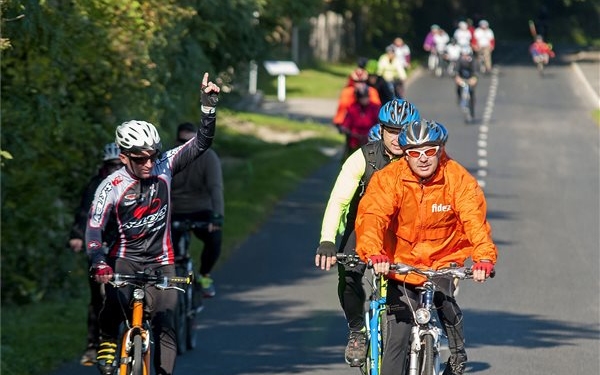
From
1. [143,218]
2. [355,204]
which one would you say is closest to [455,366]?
[355,204]

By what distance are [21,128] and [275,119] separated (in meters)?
29.4

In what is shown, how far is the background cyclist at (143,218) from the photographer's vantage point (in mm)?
8883

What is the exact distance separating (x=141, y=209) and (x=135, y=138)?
1.53 feet

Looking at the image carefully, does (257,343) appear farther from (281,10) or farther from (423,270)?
(281,10)

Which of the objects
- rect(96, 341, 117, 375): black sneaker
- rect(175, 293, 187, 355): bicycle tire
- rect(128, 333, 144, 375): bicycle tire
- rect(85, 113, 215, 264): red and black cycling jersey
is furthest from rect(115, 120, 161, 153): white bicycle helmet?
rect(175, 293, 187, 355): bicycle tire

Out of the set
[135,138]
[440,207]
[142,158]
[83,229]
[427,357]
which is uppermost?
[135,138]

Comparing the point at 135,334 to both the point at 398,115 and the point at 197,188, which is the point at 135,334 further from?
the point at 197,188

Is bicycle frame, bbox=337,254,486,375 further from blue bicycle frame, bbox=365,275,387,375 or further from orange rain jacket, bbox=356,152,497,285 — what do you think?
blue bicycle frame, bbox=365,275,387,375

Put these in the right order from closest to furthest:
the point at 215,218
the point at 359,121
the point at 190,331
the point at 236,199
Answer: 1. the point at 215,218
2. the point at 190,331
3. the point at 359,121
4. the point at 236,199

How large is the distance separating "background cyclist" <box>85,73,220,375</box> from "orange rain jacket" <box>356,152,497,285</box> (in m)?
1.31

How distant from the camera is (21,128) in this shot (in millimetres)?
13703

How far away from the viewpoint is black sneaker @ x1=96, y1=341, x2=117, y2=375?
918 centimetres

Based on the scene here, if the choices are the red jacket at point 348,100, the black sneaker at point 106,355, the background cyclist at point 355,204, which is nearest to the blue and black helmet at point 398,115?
the background cyclist at point 355,204

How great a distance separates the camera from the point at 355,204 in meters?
10.2
